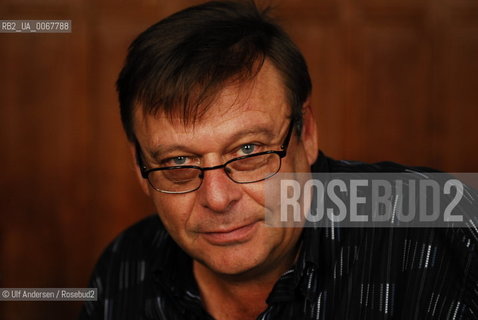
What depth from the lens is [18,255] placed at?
3.23 meters

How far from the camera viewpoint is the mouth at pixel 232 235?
4.49ft

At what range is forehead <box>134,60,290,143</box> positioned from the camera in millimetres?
1347

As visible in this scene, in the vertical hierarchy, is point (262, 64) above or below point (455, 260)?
above

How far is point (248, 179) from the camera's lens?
138cm

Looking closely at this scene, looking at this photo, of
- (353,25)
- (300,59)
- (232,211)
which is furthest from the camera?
(353,25)

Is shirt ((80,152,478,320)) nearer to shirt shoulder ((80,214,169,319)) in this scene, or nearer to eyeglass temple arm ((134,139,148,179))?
shirt shoulder ((80,214,169,319))

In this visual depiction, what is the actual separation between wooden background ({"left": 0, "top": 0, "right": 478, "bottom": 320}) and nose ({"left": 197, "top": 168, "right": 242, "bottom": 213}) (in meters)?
1.87

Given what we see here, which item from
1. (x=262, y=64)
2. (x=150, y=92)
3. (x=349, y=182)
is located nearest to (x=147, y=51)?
(x=150, y=92)

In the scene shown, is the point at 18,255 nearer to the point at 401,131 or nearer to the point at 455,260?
the point at 401,131

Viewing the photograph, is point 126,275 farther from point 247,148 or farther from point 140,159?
point 247,148

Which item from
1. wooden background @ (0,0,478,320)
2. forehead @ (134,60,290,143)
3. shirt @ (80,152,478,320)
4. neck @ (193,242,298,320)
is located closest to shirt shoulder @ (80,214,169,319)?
shirt @ (80,152,478,320)

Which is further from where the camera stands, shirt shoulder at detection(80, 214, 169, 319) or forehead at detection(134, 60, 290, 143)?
shirt shoulder at detection(80, 214, 169, 319)

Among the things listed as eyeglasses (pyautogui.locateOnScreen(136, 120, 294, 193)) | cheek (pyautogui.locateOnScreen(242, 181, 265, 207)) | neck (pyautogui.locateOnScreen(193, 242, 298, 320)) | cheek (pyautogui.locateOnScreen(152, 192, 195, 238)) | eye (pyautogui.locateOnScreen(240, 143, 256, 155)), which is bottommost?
neck (pyautogui.locateOnScreen(193, 242, 298, 320))

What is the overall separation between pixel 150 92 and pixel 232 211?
290 mm
